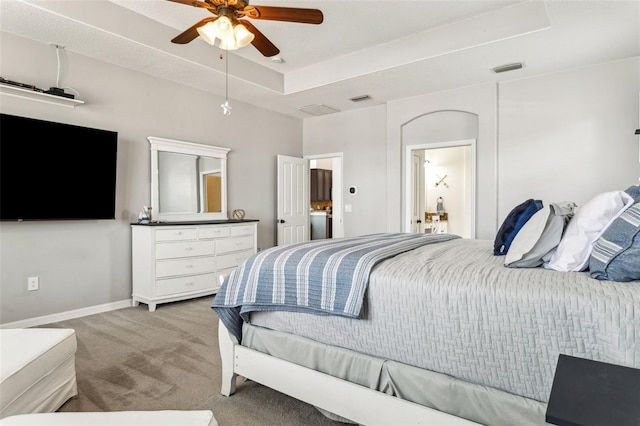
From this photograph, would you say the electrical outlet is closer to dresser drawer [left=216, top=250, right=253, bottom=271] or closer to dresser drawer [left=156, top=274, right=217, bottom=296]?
dresser drawer [left=156, top=274, right=217, bottom=296]

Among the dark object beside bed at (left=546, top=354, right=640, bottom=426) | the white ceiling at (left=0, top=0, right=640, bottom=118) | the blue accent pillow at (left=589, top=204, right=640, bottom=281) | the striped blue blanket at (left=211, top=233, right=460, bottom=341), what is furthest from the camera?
the white ceiling at (left=0, top=0, right=640, bottom=118)

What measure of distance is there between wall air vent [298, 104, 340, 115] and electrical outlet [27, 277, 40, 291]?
398 centimetres

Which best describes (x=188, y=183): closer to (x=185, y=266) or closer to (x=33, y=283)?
(x=185, y=266)

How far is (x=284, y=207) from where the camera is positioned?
19.1 feet

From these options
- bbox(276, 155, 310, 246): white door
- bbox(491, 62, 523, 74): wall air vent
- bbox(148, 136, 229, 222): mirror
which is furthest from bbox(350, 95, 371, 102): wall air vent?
bbox(148, 136, 229, 222): mirror

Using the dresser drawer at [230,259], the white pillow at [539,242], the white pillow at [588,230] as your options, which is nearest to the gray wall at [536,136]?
the dresser drawer at [230,259]

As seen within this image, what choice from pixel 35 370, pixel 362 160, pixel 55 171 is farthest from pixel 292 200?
pixel 35 370

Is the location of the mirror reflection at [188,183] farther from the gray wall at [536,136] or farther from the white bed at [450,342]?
the white bed at [450,342]

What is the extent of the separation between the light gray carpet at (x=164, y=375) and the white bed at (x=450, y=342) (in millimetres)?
191

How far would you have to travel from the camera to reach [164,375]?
2.30 m

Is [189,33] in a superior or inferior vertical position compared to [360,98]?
inferior

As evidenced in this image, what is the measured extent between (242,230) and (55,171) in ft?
6.74

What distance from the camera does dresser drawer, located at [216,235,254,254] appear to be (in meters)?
4.39

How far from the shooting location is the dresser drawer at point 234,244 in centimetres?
439
